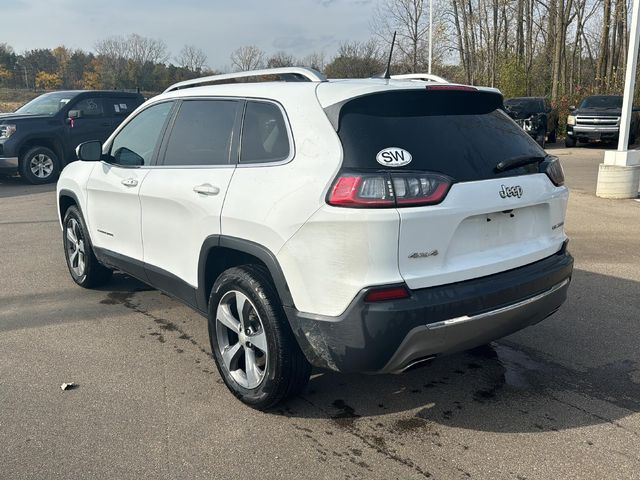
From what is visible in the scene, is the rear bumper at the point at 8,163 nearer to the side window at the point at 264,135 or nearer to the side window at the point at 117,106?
the side window at the point at 117,106

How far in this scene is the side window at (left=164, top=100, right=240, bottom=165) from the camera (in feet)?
11.7

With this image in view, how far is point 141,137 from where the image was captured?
448 cm

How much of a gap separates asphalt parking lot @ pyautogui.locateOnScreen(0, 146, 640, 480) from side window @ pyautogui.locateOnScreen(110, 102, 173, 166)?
130 centimetres

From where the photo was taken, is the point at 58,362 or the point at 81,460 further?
the point at 58,362

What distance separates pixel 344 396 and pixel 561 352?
1.60 metres

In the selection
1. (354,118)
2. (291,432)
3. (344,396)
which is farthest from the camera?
(344,396)

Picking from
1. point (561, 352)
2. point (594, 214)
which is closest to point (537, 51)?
point (594, 214)

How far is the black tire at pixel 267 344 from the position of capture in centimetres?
306

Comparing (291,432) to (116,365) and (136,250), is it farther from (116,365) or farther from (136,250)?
(136,250)

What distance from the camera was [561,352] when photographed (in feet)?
13.3

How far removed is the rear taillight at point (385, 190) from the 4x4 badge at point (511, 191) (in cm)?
42

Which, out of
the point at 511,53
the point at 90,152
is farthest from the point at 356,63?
the point at 90,152

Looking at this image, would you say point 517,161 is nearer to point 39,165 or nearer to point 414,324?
point 414,324

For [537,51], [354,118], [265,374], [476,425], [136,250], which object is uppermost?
[537,51]
